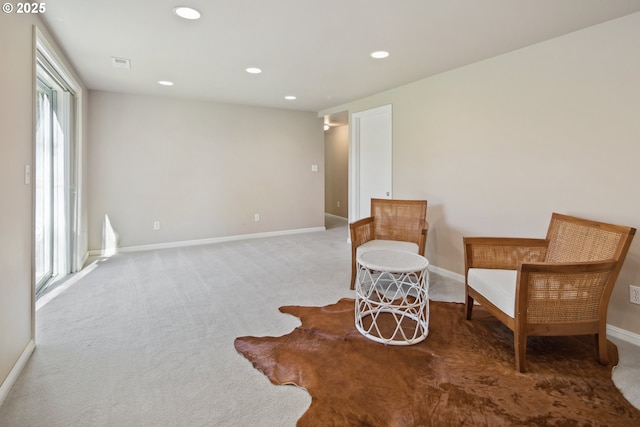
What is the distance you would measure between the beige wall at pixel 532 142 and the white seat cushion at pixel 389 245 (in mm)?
654

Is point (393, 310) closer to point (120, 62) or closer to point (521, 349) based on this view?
point (521, 349)

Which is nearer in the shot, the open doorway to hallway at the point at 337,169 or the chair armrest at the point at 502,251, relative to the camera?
the chair armrest at the point at 502,251

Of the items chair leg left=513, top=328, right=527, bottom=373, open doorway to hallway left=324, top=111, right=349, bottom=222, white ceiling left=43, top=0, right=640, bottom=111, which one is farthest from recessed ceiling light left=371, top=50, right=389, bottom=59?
open doorway to hallway left=324, top=111, right=349, bottom=222

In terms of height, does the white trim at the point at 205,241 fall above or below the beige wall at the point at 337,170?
below

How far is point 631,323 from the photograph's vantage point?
234cm

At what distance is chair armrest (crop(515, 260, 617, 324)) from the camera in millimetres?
1826

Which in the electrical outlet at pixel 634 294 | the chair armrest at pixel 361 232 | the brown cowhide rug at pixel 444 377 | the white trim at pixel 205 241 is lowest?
the brown cowhide rug at pixel 444 377

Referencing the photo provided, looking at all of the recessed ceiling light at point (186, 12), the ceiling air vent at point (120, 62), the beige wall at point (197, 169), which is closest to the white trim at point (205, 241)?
the beige wall at point (197, 169)

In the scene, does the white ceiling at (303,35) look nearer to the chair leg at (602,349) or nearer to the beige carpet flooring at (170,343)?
the chair leg at (602,349)

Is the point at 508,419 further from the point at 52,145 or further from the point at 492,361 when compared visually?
the point at 52,145

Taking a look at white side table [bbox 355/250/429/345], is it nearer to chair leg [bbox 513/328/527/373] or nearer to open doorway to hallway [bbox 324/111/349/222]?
chair leg [bbox 513/328/527/373]

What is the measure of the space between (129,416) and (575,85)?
358 cm

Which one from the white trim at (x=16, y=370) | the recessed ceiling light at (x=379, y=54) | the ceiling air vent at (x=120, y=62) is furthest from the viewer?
the ceiling air vent at (x=120, y=62)

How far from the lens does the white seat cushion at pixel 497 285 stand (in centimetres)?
201
